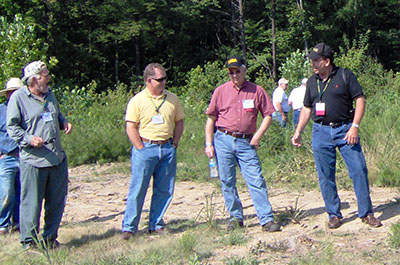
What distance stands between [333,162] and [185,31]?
34.6m

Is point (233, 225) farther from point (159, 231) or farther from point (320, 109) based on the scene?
point (320, 109)

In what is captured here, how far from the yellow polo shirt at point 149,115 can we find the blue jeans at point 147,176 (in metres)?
0.12

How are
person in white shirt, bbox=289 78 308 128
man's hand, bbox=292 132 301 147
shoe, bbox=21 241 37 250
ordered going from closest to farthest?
shoe, bbox=21 241 37 250 < man's hand, bbox=292 132 301 147 < person in white shirt, bbox=289 78 308 128

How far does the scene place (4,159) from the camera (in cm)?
649

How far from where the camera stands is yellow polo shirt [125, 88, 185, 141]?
5.96 meters

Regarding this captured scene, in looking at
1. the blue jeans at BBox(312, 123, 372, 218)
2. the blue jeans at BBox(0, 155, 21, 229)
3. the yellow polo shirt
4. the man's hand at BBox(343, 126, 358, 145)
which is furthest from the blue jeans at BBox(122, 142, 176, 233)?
the man's hand at BBox(343, 126, 358, 145)

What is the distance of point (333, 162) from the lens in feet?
19.6

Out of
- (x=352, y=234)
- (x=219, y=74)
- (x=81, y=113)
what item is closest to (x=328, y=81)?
(x=352, y=234)

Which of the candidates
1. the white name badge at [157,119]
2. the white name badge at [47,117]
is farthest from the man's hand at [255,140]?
the white name badge at [47,117]

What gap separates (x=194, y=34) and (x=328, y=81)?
35.7 metres

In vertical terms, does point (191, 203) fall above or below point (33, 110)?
below

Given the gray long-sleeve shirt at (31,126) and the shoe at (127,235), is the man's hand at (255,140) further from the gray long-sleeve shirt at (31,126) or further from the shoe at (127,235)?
the gray long-sleeve shirt at (31,126)

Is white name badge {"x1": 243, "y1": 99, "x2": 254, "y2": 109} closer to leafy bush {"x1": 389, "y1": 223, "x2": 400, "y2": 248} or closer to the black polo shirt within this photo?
the black polo shirt

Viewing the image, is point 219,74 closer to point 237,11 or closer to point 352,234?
point 237,11
